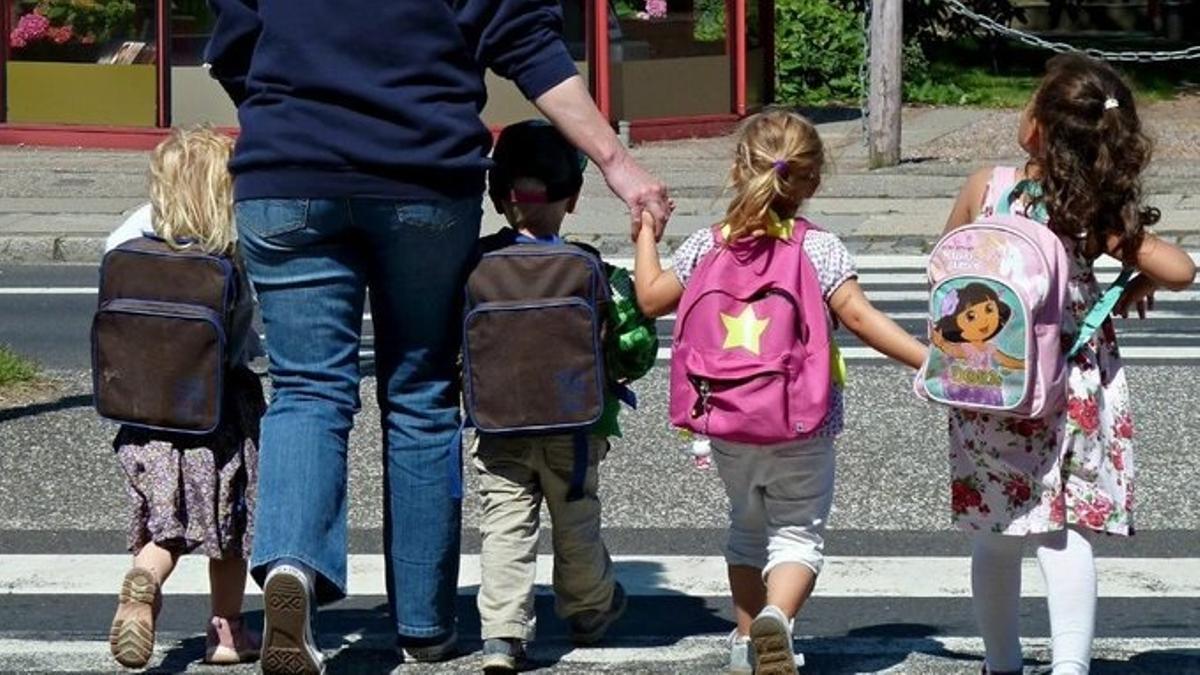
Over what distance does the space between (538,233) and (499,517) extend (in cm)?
62

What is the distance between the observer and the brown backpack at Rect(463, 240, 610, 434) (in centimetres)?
479

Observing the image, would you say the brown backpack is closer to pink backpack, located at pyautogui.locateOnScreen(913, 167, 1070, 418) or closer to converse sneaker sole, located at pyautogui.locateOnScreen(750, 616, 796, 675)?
converse sneaker sole, located at pyautogui.locateOnScreen(750, 616, 796, 675)

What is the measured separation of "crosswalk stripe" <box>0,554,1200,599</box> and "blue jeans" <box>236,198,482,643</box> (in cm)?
107

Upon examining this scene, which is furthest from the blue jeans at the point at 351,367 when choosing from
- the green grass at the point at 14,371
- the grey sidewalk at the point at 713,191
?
the grey sidewalk at the point at 713,191

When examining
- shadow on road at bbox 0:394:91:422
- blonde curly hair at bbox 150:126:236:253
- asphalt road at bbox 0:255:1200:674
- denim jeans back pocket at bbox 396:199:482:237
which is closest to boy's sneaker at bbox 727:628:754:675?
asphalt road at bbox 0:255:1200:674

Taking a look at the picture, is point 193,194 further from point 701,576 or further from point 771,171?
point 701,576

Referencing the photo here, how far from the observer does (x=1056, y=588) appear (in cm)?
458

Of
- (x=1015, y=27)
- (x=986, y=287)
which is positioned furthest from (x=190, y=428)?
(x=1015, y=27)

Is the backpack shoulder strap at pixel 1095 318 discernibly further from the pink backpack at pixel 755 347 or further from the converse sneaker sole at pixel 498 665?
the converse sneaker sole at pixel 498 665

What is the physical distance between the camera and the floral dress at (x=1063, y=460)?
454 centimetres

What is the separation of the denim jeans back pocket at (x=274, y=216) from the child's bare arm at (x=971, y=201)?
132 cm

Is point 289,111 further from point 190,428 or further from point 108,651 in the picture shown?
point 108,651

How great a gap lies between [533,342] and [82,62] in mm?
16026

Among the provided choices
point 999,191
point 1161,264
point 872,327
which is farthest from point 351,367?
point 1161,264
